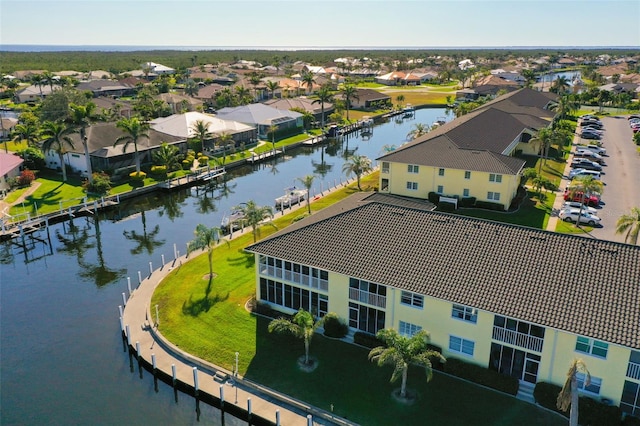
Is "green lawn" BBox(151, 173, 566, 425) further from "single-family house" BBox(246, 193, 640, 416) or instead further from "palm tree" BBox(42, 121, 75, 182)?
"palm tree" BBox(42, 121, 75, 182)

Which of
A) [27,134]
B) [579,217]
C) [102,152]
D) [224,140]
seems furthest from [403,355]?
[27,134]

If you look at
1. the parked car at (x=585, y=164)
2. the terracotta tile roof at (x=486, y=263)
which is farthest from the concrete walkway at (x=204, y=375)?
the parked car at (x=585, y=164)

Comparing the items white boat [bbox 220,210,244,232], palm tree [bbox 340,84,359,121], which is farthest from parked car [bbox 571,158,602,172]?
palm tree [bbox 340,84,359,121]

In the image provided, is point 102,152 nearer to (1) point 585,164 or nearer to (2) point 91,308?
(2) point 91,308

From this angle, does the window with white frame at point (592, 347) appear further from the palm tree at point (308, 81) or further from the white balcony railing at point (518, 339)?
the palm tree at point (308, 81)

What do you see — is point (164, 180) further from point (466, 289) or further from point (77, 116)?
point (466, 289)

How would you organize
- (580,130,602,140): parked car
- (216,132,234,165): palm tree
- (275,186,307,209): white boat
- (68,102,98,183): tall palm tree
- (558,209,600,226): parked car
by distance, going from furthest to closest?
1. (580,130,602,140): parked car
2. (216,132,234,165): palm tree
3. (68,102,98,183): tall palm tree
4. (275,186,307,209): white boat
5. (558,209,600,226): parked car

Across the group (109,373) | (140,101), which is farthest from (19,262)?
(140,101)
